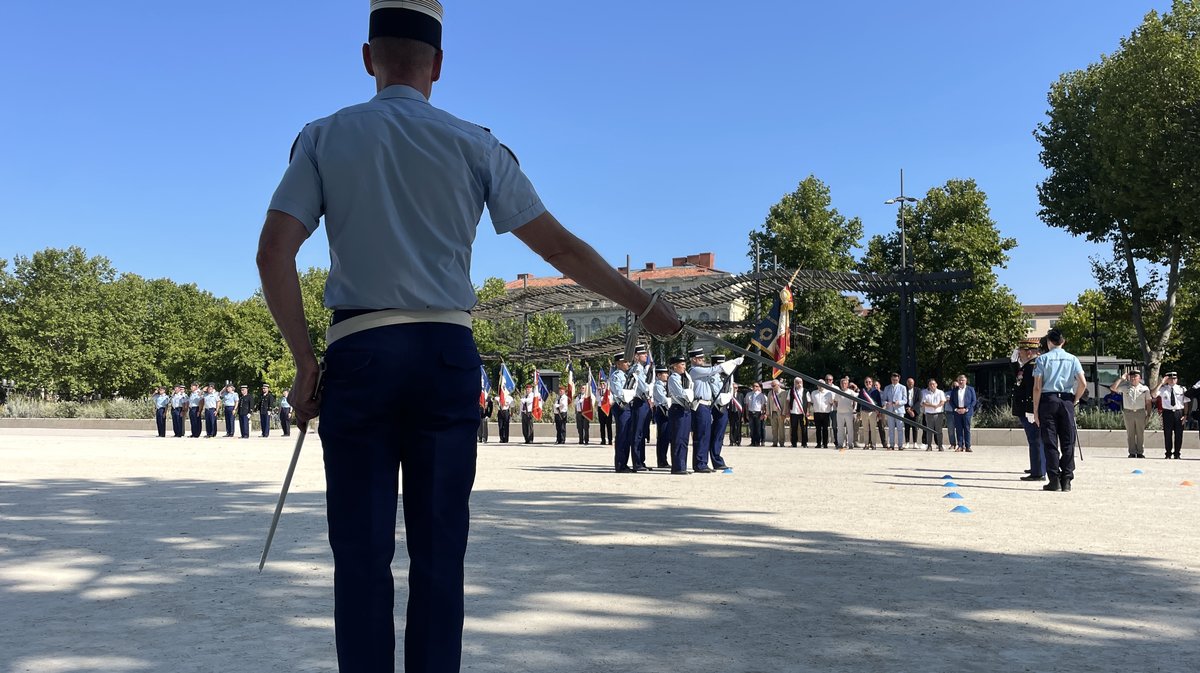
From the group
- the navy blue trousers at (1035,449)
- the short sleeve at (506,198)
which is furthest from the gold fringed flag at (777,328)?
the short sleeve at (506,198)

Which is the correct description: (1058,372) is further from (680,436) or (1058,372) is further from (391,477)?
(391,477)

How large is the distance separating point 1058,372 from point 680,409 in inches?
218

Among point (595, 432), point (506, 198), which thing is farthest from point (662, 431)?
point (595, 432)

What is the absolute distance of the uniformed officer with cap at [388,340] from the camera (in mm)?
2789

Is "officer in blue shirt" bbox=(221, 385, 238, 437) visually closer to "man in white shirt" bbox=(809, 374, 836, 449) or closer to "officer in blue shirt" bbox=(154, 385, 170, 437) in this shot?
"officer in blue shirt" bbox=(154, 385, 170, 437)

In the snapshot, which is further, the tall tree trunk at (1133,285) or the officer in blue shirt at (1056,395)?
the tall tree trunk at (1133,285)

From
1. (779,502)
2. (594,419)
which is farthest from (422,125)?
(594,419)

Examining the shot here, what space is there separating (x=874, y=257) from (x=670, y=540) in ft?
148

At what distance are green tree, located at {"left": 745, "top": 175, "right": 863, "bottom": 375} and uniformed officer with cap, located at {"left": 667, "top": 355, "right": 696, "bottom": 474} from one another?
105 feet

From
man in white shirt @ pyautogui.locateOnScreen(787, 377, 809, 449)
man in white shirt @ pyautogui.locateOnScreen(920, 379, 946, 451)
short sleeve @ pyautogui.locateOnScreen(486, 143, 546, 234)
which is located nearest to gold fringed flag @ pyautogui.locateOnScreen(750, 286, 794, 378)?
man in white shirt @ pyautogui.locateOnScreen(787, 377, 809, 449)

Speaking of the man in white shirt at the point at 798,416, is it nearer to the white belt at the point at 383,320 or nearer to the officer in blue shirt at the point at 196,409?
the officer in blue shirt at the point at 196,409

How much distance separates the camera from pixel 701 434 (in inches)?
637

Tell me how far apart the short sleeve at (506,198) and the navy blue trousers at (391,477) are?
0.39 m

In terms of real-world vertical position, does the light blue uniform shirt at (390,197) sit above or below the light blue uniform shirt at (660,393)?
above
